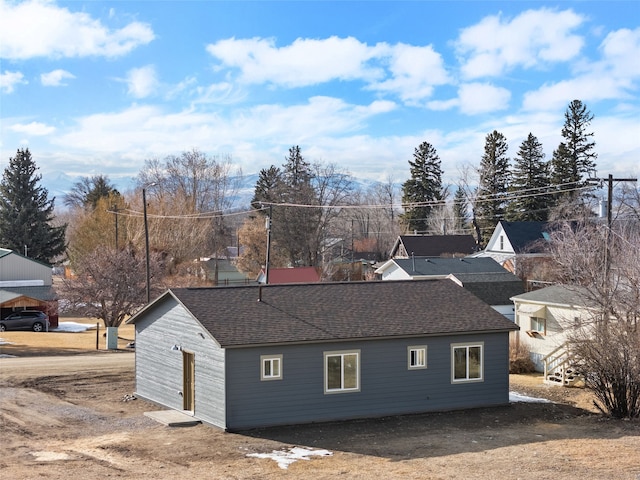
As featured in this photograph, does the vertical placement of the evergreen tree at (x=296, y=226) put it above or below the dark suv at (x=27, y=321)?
above

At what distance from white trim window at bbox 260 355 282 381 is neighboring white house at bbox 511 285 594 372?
617 inches

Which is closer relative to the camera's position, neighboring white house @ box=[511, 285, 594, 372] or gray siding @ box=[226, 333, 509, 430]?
gray siding @ box=[226, 333, 509, 430]

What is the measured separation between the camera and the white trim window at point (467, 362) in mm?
26000

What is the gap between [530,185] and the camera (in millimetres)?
82500

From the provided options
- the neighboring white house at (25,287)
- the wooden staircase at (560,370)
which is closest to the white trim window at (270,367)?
the wooden staircase at (560,370)

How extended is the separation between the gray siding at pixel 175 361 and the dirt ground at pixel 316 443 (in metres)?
0.63

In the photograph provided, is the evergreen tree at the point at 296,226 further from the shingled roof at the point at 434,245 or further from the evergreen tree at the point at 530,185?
the evergreen tree at the point at 530,185

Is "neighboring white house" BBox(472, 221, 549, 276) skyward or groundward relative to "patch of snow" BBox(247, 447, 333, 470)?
skyward

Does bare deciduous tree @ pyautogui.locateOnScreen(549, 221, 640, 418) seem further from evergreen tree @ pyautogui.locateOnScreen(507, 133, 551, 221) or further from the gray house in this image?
evergreen tree @ pyautogui.locateOnScreen(507, 133, 551, 221)

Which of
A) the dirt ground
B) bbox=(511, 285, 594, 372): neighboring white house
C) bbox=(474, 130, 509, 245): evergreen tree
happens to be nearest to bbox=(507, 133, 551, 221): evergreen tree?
bbox=(474, 130, 509, 245): evergreen tree

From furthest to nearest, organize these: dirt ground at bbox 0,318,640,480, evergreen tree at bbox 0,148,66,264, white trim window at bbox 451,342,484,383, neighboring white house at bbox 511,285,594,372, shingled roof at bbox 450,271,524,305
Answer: evergreen tree at bbox 0,148,66,264
shingled roof at bbox 450,271,524,305
neighboring white house at bbox 511,285,594,372
white trim window at bbox 451,342,484,383
dirt ground at bbox 0,318,640,480

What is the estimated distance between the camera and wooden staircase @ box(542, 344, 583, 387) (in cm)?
3291

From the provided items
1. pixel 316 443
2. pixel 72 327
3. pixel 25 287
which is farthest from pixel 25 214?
pixel 316 443

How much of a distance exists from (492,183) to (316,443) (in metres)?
68.8
